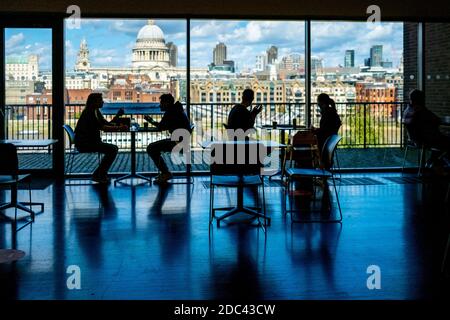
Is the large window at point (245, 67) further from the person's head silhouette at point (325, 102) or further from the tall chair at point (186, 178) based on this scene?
the person's head silhouette at point (325, 102)

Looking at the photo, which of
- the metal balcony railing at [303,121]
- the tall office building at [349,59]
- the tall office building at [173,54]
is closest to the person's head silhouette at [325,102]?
the metal balcony railing at [303,121]

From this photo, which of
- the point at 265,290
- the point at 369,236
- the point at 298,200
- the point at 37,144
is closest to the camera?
the point at 265,290

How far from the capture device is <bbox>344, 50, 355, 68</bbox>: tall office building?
9930 mm

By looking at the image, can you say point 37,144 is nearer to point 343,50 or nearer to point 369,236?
point 369,236

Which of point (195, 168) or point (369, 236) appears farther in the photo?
point (195, 168)

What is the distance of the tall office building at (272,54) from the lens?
32.4ft

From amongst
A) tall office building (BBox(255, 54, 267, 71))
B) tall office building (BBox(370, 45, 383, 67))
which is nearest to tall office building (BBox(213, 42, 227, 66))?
tall office building (BBox(255, 54, 267, 71))

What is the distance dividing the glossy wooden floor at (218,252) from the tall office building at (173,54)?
3015 millimetres

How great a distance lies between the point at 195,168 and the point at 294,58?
95.3 inches

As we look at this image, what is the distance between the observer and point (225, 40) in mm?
9734

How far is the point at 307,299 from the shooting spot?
369 centimetres

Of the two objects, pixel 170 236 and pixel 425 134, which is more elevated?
pixel 425 134

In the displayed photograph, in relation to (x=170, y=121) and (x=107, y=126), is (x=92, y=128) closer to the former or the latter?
(x=107, y=126)
